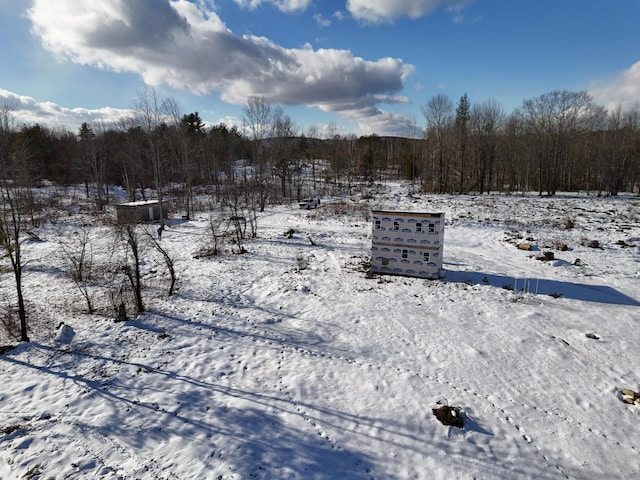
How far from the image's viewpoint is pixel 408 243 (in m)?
16.7

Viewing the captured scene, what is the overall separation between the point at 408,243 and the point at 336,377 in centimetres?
915

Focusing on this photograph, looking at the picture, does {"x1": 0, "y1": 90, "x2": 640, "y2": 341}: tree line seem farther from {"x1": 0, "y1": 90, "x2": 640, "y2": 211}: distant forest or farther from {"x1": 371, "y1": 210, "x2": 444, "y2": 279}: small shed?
{"x1": 371, "y1": 210, "x2": 444, "y2": 279}: small shed

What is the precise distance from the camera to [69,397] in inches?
331

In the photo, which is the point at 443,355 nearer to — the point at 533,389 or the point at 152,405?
the point at 533,389

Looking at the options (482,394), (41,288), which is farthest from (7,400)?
(482,394)

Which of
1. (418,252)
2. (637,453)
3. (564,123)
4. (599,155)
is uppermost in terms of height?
(564,123)

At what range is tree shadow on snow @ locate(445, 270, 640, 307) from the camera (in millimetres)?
13412

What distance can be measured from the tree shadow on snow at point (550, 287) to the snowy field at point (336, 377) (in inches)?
4.7

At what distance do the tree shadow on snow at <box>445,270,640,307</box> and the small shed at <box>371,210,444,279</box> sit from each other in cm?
137

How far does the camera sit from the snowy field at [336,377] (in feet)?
21.8

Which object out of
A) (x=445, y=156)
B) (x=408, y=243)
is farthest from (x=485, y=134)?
(x=408, y=243)

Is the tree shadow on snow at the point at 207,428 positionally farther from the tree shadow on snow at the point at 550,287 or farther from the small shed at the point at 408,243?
the tree shadow on snow at the point at 550,287

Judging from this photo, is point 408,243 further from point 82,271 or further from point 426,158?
point 426,158

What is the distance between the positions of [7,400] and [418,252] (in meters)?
15.3
